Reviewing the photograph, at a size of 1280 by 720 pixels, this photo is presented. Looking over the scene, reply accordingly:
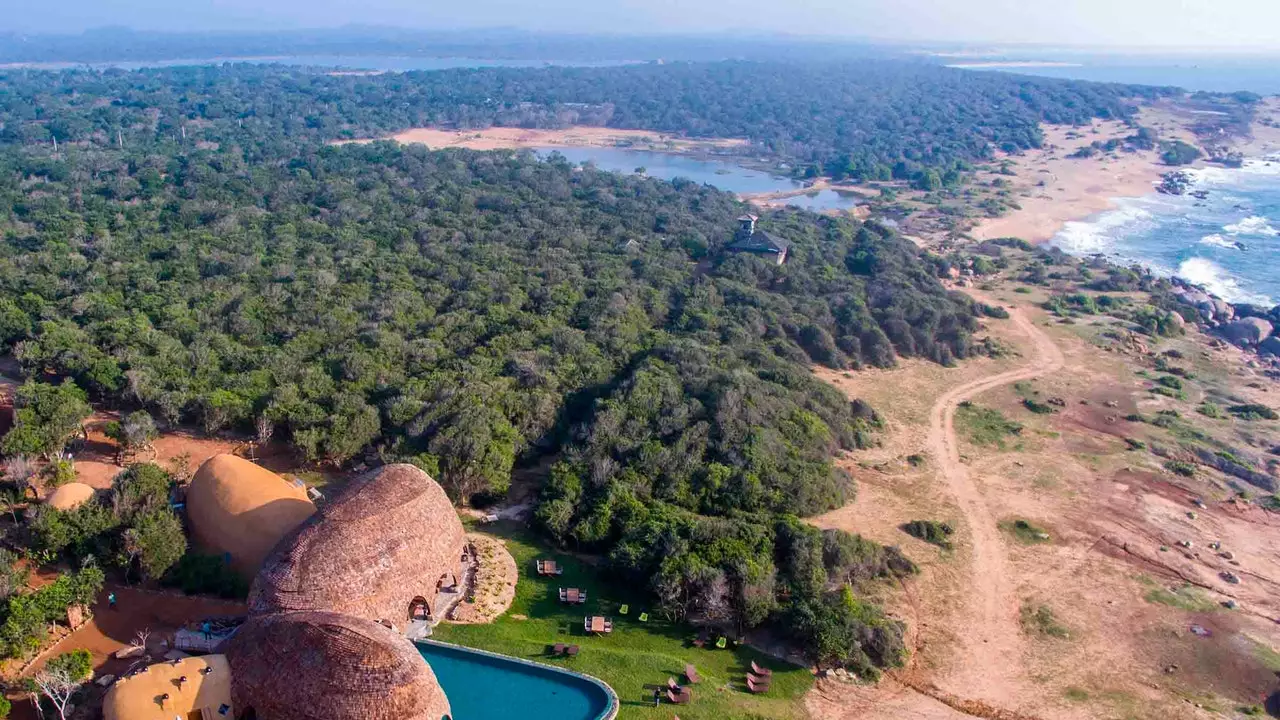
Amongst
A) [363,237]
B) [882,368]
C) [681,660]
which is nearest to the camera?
[681,660]

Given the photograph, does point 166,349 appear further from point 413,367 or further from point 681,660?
point 681,660

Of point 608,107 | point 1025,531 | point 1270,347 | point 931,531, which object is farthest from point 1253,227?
point 608,107

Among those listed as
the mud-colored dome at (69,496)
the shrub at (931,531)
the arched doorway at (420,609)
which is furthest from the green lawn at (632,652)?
the mud-colored dome at (69,496)

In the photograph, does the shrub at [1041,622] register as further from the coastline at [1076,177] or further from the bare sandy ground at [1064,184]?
the bare sandy ground at [1064,184]

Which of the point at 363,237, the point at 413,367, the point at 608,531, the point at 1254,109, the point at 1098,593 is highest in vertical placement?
the point at 1254,109

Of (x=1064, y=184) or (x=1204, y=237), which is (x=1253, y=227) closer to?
(x=1204, y=237)

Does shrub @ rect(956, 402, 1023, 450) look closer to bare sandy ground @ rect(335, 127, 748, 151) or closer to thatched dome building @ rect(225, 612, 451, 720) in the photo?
thatched dome building @ rect(225, 612, 451, 720)

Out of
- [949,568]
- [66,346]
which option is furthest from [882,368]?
[66,346]
